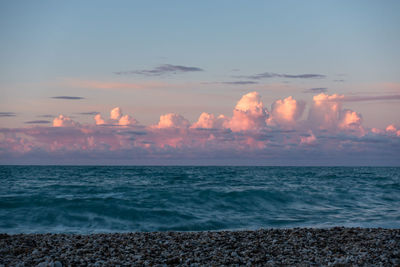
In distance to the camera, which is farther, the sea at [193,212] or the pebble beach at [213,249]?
the sea at [193,212]

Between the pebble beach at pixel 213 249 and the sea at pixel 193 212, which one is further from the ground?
the pebble beach at pixel 213 249

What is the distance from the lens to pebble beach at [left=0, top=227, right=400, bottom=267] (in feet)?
31.2

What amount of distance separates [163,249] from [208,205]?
13495mm

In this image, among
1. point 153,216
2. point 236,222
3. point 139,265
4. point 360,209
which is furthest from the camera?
point 360,209

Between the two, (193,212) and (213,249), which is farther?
(193,212)

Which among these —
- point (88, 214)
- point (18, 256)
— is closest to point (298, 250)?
point (18, 256)

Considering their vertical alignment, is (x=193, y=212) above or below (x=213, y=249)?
below

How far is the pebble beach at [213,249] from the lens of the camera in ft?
31.2

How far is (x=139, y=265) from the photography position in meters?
9.31

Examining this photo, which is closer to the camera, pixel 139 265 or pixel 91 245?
pixel 139 265

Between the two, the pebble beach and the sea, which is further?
the sea

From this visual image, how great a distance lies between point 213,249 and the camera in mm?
10828

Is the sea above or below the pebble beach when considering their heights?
below

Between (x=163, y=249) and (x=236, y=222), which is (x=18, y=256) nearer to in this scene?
(x=163, y=249)
